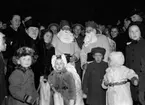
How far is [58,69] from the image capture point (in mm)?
4590

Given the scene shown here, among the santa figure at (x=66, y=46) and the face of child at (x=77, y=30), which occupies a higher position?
the face of child at (x=77, y=30)

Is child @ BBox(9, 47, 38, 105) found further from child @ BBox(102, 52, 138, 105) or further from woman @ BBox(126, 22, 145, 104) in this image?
woman @ BBox(126, 22, 145, 104)

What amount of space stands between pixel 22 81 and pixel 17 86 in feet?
0.36

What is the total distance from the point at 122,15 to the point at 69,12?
241 centimetres

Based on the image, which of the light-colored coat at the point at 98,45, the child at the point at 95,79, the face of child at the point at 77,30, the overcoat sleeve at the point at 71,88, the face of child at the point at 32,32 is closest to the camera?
the overcoat sleeve at the point at 71,88

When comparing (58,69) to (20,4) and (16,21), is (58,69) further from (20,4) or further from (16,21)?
(20,4)

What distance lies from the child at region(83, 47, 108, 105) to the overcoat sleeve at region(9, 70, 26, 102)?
1.41 metres

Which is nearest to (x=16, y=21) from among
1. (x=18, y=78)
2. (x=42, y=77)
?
(x=42, y=77)

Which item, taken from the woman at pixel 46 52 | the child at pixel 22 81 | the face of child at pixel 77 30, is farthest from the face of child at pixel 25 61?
the face of child at pixel 77 30

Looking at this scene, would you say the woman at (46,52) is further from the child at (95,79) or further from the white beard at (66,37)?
the child at (95,79)

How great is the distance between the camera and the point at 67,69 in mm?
4934

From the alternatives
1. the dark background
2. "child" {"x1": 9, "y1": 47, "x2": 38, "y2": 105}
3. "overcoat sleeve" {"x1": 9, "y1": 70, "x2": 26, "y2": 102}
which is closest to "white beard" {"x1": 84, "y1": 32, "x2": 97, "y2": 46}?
"child" {"x1": 9, "y1": 47, "x2": 38, "y2": 105}

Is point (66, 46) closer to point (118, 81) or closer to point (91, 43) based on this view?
point (91, 43)

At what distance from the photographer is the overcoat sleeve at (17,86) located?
4.01m
